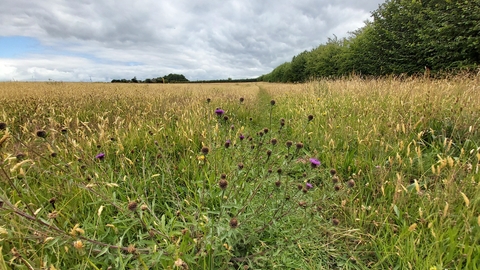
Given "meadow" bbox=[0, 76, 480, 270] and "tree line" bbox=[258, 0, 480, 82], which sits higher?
"tree line" bbox=[258, 0, 480, 82]

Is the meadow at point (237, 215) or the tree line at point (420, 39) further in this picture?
the tree line at point (420, 39)

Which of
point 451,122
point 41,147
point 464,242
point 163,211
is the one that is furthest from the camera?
point 451,122

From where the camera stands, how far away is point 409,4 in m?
13.0

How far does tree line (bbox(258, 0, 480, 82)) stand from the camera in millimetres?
9891

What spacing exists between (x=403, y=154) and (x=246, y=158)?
174 cm

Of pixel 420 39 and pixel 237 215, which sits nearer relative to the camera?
pixel 237 215

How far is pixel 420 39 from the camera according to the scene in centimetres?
1302

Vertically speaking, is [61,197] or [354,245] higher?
[61,197]

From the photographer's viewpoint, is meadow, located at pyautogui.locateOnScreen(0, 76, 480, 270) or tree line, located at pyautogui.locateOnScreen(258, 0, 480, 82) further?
tree line, located at pyautogui.locateOnScreen(258, 0, 480, 82)

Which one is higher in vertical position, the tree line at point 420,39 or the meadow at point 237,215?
the tree line at point 420,39

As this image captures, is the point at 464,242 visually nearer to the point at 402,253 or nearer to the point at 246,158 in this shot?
the point at 402,253

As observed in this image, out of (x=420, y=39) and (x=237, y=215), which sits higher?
(x=420, y=39)

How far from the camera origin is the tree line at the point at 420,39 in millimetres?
9891

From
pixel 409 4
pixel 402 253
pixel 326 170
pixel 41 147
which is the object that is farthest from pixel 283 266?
pixel 409 4
